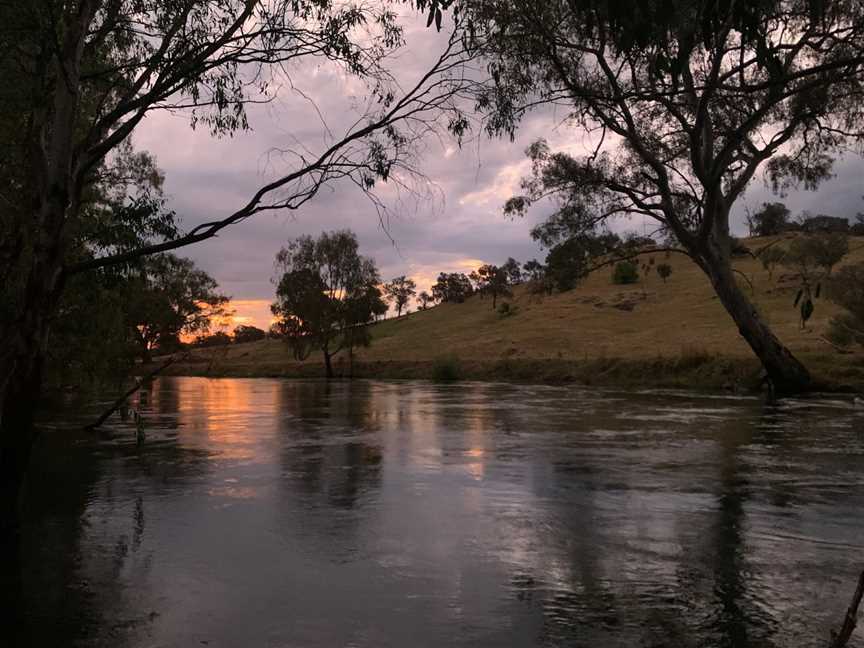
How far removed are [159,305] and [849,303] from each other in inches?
Result: 1095

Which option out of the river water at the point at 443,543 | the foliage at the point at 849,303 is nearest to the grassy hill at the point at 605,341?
the foliage at the point at 849,303

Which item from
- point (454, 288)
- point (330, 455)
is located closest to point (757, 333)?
point (330, 455)

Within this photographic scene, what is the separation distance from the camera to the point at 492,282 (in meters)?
109

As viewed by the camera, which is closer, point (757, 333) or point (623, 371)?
point (757, 333)

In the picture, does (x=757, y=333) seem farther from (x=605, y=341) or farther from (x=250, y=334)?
(x=250, y=334)

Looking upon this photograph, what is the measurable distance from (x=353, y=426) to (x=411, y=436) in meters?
3.01

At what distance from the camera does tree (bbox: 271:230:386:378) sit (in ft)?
212

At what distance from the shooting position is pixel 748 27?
521 cm

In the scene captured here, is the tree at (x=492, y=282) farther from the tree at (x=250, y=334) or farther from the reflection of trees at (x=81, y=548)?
the reflection of trees at (x=81, y=548)

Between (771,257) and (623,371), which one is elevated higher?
(771,257)

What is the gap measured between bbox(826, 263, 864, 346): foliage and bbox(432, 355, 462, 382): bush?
934 inches

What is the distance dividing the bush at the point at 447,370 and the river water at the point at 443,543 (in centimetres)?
3457

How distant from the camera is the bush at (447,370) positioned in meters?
49.6

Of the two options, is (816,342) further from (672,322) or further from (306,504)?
(306,504)
